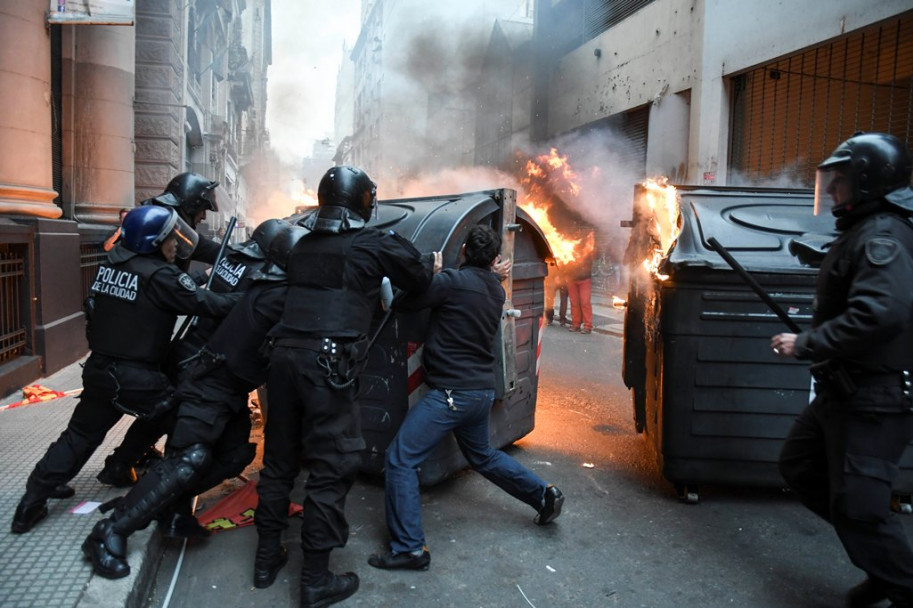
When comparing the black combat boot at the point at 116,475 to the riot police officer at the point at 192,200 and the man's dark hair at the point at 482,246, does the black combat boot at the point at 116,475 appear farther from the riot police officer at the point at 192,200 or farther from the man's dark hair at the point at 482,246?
the man's dark hair at the point at 482,246

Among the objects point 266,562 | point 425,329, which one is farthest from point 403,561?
point 425,329

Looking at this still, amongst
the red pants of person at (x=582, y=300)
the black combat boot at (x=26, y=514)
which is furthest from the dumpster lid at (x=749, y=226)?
the red pants of person at (x=582, y=300)

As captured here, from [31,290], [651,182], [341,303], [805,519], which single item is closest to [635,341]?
[651,182]

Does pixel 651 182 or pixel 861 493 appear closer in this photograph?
pixel 861 493

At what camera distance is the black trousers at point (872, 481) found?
96.2 inches

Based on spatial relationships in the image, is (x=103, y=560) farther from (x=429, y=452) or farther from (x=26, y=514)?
(x=429, y=452)

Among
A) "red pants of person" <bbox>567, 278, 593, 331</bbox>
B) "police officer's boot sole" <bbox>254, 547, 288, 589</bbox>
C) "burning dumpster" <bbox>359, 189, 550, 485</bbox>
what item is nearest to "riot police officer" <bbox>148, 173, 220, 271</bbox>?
"burning dumpster" <bbox>359, 189, 550, 485</bbox>

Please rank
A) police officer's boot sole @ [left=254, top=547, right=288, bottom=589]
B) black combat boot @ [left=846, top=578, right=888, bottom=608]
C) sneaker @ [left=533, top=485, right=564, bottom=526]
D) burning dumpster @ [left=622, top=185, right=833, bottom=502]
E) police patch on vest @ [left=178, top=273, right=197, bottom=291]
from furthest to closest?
burning dumpster @ [left=622, top=185, right=833, bottom=502] → sneaker @ [left=533, top=485, right=564, bottom=526] → police patch on vest @ [left=178, top=273, right=197, bottom=291] → police officer's boot sole @ [left=254, top=547, right=288, bottom=589] → black combat boot @ [left=846, top=578, right=888, bottom=608]

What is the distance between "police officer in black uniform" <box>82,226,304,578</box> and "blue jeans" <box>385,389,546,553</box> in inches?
29.2

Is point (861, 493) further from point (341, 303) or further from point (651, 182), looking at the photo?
point (651, 182)

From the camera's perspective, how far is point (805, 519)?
385 cm

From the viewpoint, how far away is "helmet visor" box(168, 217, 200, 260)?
11.1ft

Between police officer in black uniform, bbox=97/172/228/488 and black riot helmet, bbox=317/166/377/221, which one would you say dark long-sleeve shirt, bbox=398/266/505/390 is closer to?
black riot helmet, bbox=317/166/377/221

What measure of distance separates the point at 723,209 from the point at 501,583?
267 centimetres
